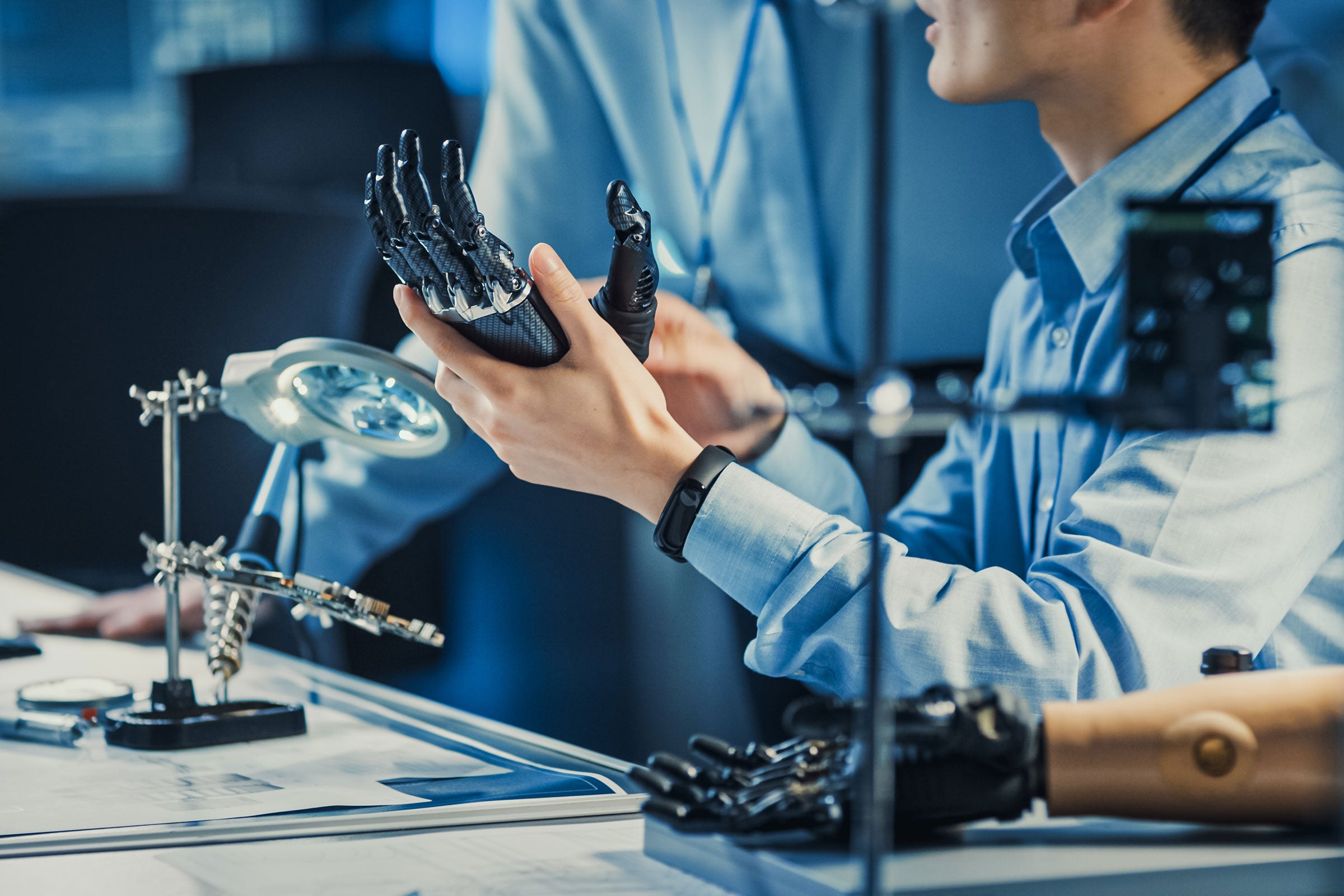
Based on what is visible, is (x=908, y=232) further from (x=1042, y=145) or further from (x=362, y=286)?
(x=362, y=286)

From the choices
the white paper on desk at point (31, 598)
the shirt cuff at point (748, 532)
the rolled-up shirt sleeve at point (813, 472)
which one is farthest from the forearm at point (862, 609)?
the white paper on desk at point (31, 598)

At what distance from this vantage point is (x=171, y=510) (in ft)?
3.72

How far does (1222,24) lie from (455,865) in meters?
0.90

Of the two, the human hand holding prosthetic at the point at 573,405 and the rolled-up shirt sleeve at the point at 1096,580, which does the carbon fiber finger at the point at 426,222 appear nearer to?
the human hand holding prosthetic at the point at 573,405

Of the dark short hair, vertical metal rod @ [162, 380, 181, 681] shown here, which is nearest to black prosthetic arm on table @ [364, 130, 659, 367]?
vertical metal rod @ [162, 380, 181, 681]

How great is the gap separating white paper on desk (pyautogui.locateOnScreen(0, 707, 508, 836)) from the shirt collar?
67 cm

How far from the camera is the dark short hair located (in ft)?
3.47

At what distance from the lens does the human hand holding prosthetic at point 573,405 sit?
88 centimetres

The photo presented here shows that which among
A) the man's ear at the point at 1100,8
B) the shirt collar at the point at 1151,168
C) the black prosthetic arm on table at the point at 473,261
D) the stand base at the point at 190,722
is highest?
the man's ear at the point at 1100,8

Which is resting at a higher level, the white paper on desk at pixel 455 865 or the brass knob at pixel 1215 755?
the brass knob at pixel 1215 755

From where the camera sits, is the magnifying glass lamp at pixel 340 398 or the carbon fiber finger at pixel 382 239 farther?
the magnifying glass lamp at pixel 340 398

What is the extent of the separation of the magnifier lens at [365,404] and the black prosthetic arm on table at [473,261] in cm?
15

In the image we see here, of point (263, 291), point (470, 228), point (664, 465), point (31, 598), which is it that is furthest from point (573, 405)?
point (31, 598)

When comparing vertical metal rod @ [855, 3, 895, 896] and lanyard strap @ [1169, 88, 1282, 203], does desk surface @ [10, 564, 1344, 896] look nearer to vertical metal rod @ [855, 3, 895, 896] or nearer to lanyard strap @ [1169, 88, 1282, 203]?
vertical metal rod @ [855, 3, 895, 896]
